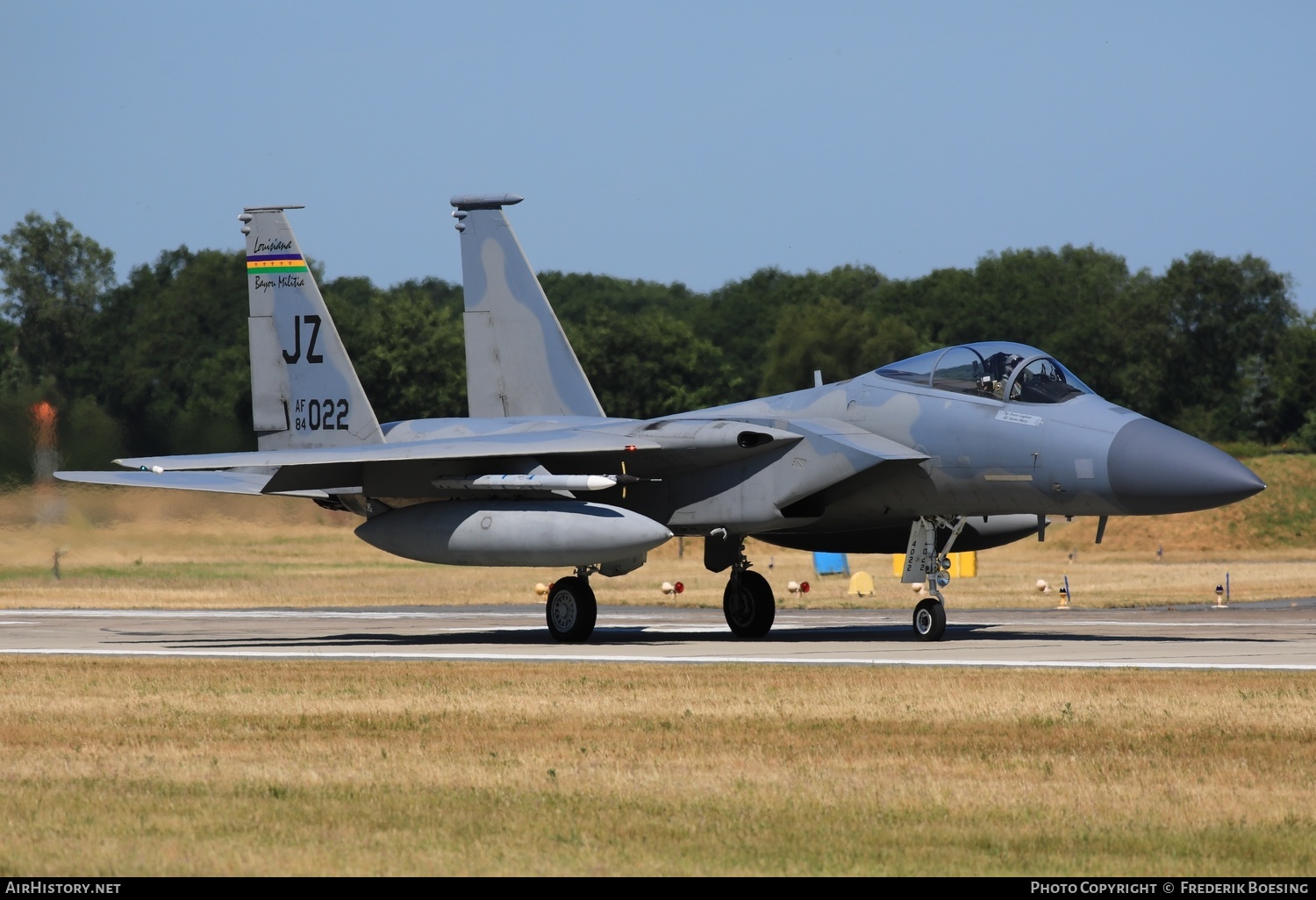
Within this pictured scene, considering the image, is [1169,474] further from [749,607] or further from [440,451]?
[440,451]

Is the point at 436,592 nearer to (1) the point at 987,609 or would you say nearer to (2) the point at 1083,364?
(1) the point at 987,609

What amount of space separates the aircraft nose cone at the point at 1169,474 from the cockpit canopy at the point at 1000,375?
0.90m

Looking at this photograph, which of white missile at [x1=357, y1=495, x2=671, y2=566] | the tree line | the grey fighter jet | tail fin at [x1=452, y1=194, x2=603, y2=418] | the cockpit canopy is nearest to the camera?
the grey fighter jet

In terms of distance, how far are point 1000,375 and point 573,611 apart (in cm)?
510

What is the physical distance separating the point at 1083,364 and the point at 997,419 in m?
65.0

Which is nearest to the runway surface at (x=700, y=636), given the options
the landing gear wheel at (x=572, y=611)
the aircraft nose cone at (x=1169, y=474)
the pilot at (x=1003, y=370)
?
the landing gear wheel at (x=572, y=611)

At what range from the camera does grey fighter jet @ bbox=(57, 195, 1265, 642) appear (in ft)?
53.1

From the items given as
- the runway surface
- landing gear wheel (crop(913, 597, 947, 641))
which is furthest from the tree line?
landing gear wheel (crop(913, 597, 947, 641))

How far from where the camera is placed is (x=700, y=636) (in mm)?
19203

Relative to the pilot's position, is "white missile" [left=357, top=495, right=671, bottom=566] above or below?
below

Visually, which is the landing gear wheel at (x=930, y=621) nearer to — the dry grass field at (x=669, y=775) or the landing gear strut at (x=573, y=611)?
the landing gear strut at (x=573, y=611)

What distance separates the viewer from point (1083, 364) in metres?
79.3

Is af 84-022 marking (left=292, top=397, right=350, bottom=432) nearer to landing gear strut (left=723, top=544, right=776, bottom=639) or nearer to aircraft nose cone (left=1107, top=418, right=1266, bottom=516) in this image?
landing gear strut (left=723, top=544, right=776, bottom=639)
